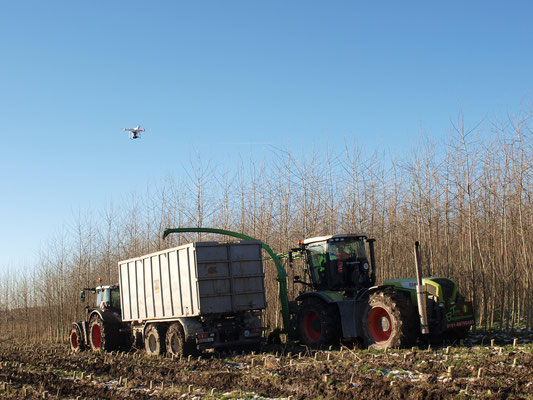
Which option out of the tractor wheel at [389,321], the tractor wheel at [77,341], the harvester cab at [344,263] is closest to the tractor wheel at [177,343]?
the harvester cab at [344,263]

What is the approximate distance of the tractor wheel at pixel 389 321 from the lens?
988cm

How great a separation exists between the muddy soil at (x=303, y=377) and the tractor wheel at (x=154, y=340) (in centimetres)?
102

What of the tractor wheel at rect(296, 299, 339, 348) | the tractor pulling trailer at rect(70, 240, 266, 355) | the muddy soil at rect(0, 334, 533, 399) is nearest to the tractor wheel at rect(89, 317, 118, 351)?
the tractor pulling trailer at rect(70, 240, 266, 355)

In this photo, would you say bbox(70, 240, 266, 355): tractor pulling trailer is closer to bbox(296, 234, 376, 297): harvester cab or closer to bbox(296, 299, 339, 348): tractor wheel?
bbox(296, 299, 339, 348): tractor wheel

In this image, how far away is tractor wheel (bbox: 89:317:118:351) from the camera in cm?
1454

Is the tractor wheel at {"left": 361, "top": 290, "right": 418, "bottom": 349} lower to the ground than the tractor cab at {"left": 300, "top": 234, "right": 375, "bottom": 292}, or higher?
lower

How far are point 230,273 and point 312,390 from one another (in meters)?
4.89

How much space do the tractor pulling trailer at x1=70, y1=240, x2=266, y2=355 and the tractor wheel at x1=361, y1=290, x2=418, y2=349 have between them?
2520 mm

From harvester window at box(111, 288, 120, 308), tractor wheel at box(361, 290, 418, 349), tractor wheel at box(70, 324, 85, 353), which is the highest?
harvester window at box(111, 288, 120, 308)

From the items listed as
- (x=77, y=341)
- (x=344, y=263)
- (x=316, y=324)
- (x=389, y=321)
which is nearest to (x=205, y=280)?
(x=316, y=324)

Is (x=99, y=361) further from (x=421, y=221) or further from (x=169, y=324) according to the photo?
(x=421, y=221)

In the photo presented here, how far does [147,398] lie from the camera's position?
293 inches

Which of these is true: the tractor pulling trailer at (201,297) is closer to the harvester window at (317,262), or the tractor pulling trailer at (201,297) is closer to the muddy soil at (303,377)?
the muddy soil at (303,377)

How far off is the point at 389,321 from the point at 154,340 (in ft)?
18.1
